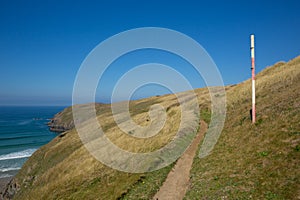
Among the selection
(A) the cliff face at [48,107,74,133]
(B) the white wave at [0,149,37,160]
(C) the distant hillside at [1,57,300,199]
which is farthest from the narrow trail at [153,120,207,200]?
(A) the cliff face at [48,107,74,133]

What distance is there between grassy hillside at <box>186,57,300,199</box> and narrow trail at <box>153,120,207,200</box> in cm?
82

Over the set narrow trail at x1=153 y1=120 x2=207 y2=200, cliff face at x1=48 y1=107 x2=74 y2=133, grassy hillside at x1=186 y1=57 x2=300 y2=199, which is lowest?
cliff face at x1=48 y1=107 x2=74 y2=133

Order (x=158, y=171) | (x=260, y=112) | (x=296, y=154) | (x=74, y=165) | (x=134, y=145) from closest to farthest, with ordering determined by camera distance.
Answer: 1. (x=296, y=154)
2. (x=158, y=171)
3. (x=260, y=112)
4. (x=134, y=145)
5. (x=74, y=165)

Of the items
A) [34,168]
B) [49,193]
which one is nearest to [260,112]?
[49,193]

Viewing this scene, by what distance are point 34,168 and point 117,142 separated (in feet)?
91.1

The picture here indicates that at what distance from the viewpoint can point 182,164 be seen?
74.5 ft

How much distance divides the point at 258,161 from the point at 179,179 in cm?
712

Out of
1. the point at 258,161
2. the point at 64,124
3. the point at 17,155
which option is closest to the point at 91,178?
the point at 258,161

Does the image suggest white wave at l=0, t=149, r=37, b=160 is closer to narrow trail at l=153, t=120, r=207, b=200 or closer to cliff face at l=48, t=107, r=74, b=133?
cliff face at l=48, t=107, r=74, b=133

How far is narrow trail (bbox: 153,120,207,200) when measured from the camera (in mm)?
17078

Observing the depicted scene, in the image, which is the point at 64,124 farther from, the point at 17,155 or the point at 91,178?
the point at 91,178

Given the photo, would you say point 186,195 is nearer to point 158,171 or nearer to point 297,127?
point 158,171

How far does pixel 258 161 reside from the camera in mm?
15977

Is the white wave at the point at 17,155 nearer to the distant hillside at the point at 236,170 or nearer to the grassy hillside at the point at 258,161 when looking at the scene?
the distant hillside at the point at 236,170
